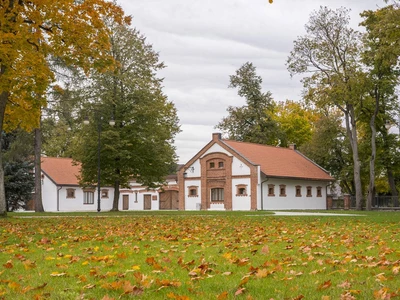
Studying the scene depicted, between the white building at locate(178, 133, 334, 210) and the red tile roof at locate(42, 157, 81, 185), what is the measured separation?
45.1 feet

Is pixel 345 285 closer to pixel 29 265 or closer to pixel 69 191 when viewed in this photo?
pixel 29 265

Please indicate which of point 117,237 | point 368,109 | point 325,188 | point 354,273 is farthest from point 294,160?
point 354,273

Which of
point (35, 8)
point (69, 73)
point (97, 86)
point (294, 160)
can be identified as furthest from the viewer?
point (294, 160)

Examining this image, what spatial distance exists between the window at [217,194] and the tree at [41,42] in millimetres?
30671

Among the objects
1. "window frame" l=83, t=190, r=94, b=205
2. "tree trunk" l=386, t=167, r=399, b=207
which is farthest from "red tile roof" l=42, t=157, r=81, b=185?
"tree trunk" l=386, t=167, r=399, b=207

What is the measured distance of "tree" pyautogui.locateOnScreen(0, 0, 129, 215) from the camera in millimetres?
19203

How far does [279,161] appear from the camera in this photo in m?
54.5

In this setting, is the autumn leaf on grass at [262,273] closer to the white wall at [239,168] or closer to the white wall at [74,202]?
the white wall at [239,168]

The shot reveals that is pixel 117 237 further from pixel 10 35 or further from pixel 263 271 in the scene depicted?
pixel 10 35

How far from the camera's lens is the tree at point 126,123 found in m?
41.6

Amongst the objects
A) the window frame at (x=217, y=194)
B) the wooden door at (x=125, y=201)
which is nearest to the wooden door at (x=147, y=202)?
the wooden door at (x=125, y=201)

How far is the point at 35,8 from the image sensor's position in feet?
67.2

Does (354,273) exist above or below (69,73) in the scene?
below

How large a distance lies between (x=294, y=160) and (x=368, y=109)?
11.7 meters
